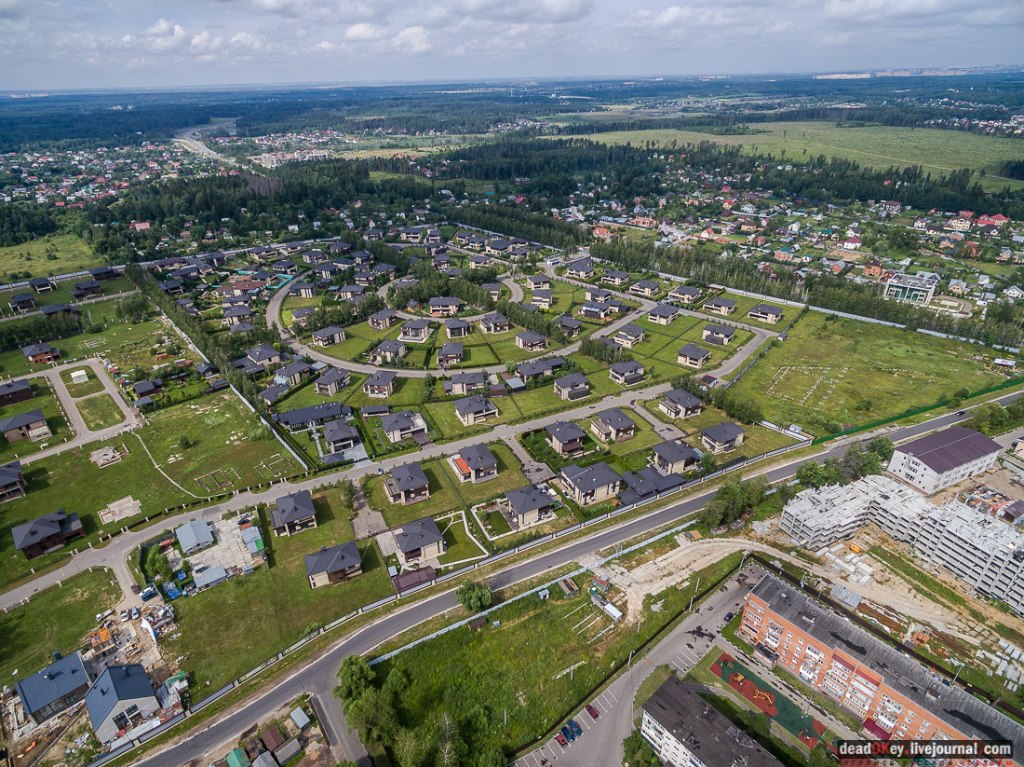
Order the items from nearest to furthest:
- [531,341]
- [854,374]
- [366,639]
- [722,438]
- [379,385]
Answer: [366,639]
[722,438]
[379,385]
[854,374]
[531,341]

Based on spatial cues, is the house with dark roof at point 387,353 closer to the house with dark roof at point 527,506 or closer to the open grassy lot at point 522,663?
the house with dark roof at point 527,506

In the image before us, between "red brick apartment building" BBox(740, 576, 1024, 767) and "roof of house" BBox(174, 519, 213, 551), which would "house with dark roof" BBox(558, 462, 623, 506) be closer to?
"red brick apartment building" BBox(740, 576, 1024, 767)

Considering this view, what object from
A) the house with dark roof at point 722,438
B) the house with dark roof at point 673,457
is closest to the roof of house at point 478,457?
the house with dark roof at point 673,457

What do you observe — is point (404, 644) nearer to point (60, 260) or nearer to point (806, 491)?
point (806, 491)

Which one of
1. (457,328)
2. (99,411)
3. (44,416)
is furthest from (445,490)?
(44,416)

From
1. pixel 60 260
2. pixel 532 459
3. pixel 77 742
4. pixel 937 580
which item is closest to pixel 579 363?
pixel 532 459

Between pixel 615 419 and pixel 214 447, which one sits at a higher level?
pixel 615 419

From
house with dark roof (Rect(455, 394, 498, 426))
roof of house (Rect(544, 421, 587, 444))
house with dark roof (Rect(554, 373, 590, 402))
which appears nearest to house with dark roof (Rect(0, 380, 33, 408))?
house with dark roof (Rect(455, 394, 498, 426))

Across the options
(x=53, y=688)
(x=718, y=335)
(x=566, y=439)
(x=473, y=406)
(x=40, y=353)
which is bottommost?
(x=53, y=688)

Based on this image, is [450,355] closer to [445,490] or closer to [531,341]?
[531,341]
